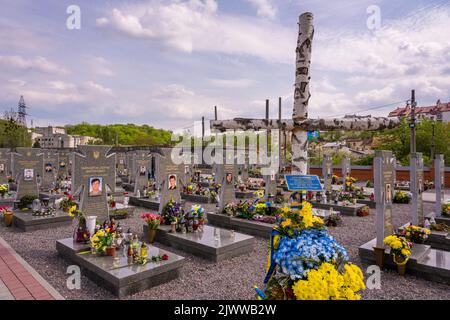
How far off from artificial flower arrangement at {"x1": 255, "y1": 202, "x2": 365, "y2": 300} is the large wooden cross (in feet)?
2.53

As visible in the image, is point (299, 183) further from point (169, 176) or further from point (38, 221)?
point (38, 221)

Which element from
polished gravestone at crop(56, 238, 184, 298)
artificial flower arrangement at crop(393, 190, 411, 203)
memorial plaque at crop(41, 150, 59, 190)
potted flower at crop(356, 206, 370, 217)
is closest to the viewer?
polished gravestone at crop(56, 238, 184, 298)

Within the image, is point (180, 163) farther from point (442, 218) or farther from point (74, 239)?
point (442, 218)

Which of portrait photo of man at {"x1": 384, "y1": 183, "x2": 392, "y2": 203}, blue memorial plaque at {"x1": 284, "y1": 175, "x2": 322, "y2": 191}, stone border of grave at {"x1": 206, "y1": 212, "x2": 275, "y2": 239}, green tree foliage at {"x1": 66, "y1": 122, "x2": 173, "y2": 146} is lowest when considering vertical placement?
stone border of grave at {"x1": 206, "y1": 212, "x2": 275, "y2": 239}

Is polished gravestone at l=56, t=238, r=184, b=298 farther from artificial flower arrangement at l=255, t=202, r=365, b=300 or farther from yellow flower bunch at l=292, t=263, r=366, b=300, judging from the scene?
yellow flower bunch at l=292, t=263, r=366, b=300

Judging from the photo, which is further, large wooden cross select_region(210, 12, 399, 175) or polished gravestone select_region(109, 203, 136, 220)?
polished gravestone select_region(109, 203, 136, 220)

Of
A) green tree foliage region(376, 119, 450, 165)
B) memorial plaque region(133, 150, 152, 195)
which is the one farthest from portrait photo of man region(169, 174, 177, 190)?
green tree foliage region(376, 119, 450, 165)

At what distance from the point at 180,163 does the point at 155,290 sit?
6.47 m

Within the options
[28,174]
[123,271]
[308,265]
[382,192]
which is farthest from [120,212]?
[308,265]

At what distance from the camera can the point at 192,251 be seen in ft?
26.5

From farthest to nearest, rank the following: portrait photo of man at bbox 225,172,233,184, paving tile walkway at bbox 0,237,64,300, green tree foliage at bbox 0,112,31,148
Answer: green tree foliage at bbox 0,112,31,148, portrait photo of man at bbox 225,172,233,184, paving tile walkway at bbox 0,237,64,300

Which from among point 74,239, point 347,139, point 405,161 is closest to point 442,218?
point 74,239

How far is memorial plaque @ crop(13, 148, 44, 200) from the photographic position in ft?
43.1

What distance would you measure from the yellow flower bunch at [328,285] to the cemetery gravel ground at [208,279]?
3.08m
